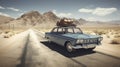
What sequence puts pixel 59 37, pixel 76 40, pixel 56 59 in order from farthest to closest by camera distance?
pixel 59 37, pixel 76 40, pixel 56 59

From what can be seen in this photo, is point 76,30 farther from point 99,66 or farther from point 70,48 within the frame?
point 99,66

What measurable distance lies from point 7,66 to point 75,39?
3730 mm

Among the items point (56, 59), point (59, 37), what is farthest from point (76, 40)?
point (59, 37)

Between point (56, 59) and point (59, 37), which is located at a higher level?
point (59, 37)

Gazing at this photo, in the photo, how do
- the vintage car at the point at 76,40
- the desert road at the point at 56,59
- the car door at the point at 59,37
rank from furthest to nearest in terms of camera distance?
the car door at the point at 59,37 < the vintage car at the point at 76,40 < the desert road at the point at 56,59

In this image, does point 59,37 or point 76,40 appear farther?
point 59,37

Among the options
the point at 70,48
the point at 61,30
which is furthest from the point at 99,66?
the point at 61,30

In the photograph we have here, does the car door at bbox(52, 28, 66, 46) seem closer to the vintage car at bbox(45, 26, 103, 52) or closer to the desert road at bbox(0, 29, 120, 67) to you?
the vintage car at bbox(45, 26, 103, 52)

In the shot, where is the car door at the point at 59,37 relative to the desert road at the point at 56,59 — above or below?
above

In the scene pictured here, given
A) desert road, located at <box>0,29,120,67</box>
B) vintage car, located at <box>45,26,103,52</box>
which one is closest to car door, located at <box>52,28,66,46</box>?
vintage car, located at <box>45,26,103,52</box>

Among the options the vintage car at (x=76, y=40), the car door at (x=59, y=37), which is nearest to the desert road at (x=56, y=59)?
the vintage car at (x=76, y=40)

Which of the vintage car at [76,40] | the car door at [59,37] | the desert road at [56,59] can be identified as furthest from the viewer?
the car door at [59,37]

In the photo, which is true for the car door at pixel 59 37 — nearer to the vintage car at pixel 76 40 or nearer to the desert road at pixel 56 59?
the vintage car at pixel 76 40

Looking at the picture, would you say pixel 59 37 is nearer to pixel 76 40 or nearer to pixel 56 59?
pixel 76 40
